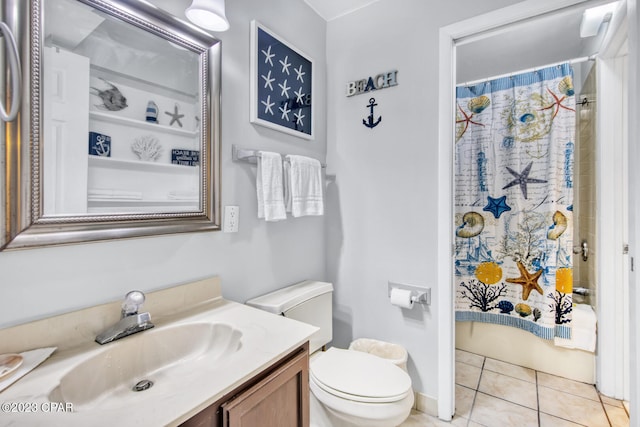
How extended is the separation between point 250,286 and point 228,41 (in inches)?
45.5

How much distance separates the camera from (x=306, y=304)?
1587mm

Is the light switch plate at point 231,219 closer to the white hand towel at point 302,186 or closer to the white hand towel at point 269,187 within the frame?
the white hand towel at point 269,187

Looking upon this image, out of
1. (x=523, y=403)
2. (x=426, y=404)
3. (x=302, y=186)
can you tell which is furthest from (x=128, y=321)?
(x=523, y=403)

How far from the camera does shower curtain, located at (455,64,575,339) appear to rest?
2.01 metres

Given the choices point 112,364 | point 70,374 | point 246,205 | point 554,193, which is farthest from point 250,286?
point 554,193

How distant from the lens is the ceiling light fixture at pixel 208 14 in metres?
1.07

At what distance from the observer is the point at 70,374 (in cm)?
77

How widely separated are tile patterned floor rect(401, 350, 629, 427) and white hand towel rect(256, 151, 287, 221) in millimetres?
1328

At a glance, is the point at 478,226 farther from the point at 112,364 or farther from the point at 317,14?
the point at 112,364

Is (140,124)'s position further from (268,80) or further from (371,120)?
(371,120)

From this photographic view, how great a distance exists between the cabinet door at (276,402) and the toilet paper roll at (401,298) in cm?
83

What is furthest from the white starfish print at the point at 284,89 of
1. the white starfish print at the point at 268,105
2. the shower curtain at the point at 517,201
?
the shower curtain at the point at 517,201

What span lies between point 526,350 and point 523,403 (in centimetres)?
49

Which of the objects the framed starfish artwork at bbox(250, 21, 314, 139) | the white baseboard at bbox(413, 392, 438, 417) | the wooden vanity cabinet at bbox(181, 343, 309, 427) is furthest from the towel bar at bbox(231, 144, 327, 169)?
the white baseboard at bbox(413, 392, 438, 417)
